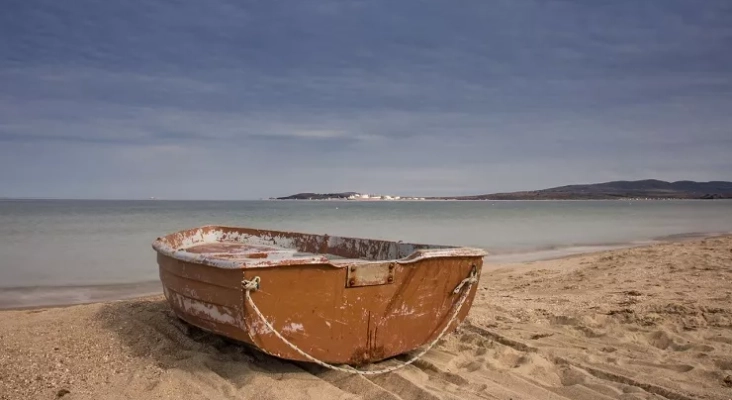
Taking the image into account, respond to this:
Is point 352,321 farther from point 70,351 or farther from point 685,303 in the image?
point 685,303

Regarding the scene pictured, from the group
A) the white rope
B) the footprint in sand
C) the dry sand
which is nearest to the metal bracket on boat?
the white rope

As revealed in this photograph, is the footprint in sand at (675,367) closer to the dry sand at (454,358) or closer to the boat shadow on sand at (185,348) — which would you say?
the dry sand at (454,358)

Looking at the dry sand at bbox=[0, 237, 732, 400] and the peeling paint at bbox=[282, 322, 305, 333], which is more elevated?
the peeling paint at bbox=[282, 322, 305, 333]

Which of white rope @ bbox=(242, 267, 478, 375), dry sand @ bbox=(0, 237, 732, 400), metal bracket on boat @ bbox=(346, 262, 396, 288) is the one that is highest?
metal bracket on boat @ bbox=(346, 262, 396, 288)

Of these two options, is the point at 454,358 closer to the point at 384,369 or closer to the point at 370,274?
the point at 384,369

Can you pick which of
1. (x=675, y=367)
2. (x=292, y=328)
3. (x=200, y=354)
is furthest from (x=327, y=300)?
(x=675, y=367)

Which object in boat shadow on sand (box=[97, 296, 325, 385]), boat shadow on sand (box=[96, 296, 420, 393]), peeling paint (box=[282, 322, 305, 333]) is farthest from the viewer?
boat shadow on sand (box=[97, 296, 325, 385])

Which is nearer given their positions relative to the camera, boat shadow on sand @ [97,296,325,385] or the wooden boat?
the wooden boat

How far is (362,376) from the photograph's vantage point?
3.88 m

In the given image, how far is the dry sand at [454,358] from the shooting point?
143 inches

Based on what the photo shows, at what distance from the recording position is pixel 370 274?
3.81 metres

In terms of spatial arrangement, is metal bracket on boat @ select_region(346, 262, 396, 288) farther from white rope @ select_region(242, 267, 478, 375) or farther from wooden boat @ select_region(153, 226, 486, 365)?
white rope @ select_region(242, 267, 478, 375)

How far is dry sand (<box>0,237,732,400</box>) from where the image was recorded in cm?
362

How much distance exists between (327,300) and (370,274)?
37 cm
